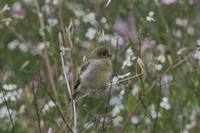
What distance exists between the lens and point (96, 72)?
3.56m

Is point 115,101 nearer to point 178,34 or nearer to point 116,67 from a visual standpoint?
point 116,67

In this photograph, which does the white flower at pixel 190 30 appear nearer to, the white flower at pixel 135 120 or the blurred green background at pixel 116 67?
the blurred green background at pixel 116 67

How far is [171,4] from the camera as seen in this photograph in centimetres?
510

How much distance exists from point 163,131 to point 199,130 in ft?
2.68

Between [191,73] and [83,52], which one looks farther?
[83,52]

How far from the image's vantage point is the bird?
350 centimetres

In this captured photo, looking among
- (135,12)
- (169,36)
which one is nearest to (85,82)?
(169,36)

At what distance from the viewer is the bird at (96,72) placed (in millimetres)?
3500

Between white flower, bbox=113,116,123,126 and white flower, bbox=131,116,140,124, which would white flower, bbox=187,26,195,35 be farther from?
white flower, bbox=113,116,123,126

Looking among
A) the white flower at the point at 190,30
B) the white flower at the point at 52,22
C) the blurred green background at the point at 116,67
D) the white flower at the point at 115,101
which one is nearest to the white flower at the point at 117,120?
the blurred green background at the point at 116,67

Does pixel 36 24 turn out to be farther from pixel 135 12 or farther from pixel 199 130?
pixel 199 130

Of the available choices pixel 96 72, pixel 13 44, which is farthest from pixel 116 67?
pixel 96 72

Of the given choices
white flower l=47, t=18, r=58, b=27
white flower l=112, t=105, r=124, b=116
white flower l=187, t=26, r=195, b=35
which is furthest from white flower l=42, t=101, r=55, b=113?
white flower l=187, t=26, r=195, b=35

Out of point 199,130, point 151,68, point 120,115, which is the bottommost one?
point 199,130
